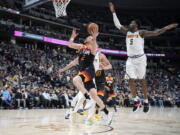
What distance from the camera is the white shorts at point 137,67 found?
6977 mm

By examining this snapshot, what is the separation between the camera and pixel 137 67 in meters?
7.02

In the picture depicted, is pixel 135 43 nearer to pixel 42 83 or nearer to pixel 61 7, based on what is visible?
pixel 61 7

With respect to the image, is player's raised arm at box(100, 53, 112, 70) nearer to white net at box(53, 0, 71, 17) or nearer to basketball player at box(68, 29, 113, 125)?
basketball player at box(68, 29, 113, 125)

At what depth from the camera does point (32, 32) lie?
30.3 m

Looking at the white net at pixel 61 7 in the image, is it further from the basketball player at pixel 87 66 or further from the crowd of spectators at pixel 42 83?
the basketball player at pixel 87 66

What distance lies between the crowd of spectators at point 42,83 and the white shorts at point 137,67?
962 centimetres

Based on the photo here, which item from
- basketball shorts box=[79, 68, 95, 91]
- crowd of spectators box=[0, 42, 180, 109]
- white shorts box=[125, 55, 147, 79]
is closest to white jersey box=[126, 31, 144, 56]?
white shorts box=[125, 55, 147, 79]

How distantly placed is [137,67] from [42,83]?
15.6 metres

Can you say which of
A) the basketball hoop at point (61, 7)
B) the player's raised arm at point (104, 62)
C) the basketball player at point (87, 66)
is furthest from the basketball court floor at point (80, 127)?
the basketball hoop at point (61, 7)

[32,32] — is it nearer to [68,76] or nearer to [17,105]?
[68,76]

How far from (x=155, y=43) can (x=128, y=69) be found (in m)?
42.0

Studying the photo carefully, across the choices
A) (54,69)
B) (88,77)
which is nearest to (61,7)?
(54,69)

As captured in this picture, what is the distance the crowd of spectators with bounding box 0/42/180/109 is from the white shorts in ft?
31.6

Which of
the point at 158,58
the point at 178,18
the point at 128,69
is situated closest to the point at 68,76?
the point at 128,69
